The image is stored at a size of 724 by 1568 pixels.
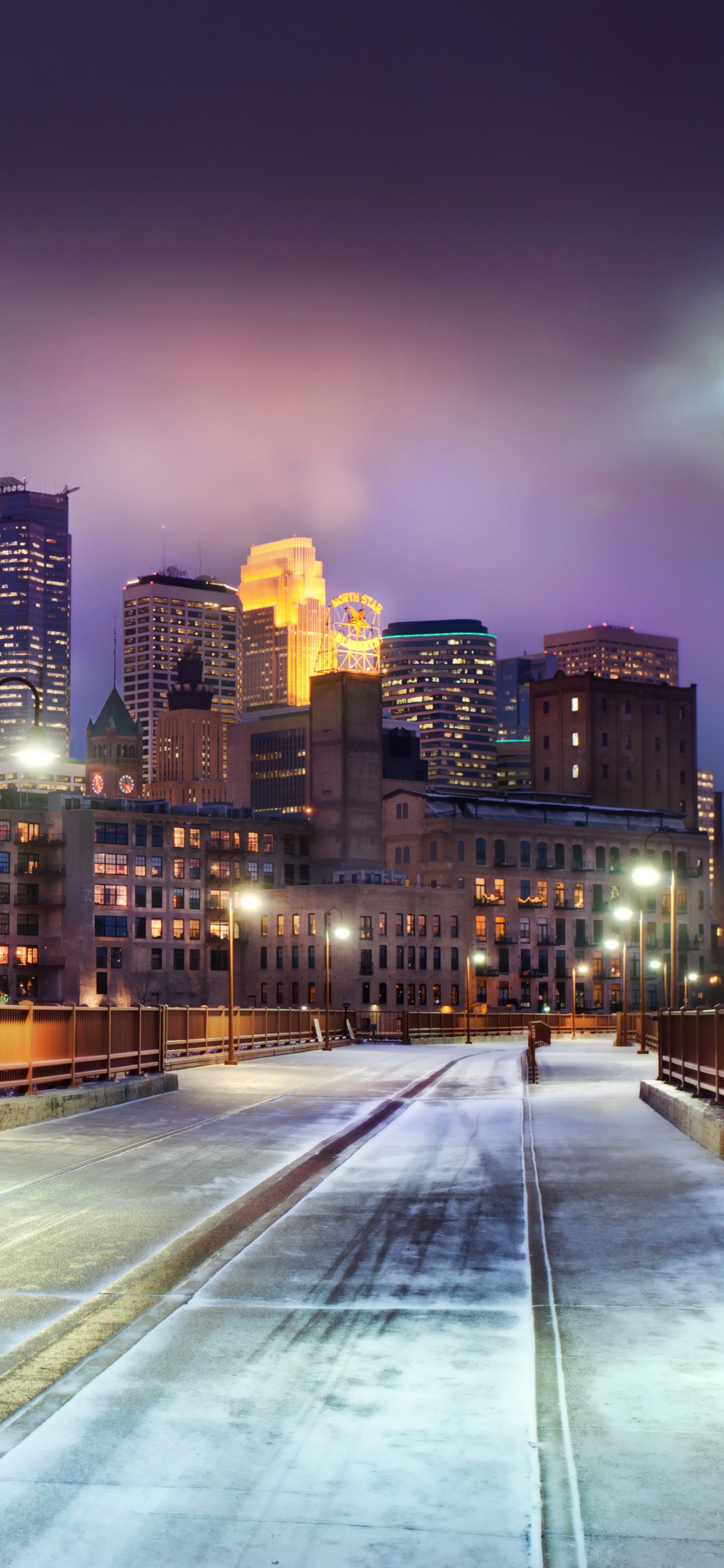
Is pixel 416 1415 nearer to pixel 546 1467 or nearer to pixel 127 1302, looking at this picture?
pixel 546 1467

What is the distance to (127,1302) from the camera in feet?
42.1

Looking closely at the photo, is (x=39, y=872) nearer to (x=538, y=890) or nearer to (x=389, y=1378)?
(x=538, y=890)

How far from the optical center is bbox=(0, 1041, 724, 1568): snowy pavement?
25.6 feet

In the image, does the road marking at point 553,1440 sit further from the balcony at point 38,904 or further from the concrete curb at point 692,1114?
the balcony at point 38,904

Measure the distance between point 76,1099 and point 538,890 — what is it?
419 feet

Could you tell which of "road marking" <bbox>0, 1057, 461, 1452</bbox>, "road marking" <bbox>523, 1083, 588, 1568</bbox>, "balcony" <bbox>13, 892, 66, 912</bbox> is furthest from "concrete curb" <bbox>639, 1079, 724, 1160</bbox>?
"balcony" <bbox>13, 892, 66, 912</bbox>

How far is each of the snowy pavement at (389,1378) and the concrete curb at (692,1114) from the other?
460mm

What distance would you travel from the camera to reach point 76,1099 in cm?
2848

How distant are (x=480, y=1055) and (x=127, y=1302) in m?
53.9

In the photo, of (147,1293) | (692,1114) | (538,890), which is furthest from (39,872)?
(147,1293)

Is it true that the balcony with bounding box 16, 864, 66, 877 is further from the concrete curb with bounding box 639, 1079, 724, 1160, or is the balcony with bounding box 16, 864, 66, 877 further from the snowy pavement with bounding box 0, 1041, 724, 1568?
the snowy pavement with bounding box 0, 1041, 724, 1568

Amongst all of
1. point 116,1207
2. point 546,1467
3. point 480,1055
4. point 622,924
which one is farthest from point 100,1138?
point 622,924

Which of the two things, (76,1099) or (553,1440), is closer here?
(553,1440)

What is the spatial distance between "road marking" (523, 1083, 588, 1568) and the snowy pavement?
0.15ft
